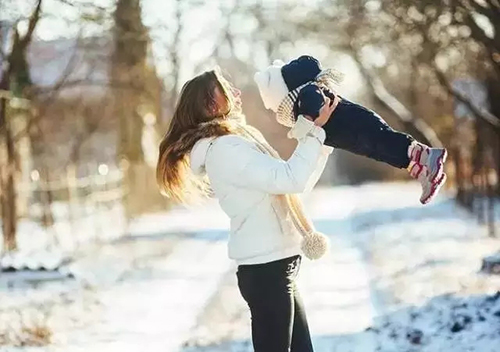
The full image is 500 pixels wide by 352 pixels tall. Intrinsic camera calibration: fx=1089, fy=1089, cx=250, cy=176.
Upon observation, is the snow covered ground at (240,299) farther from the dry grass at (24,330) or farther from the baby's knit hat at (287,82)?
the baby's knit hat at (287,82)

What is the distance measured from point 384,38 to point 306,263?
589 cm

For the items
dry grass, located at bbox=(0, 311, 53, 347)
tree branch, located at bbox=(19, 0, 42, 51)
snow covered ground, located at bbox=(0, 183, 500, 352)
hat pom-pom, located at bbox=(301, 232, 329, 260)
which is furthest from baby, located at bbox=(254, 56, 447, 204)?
tree branch, located at bbox=(19, 0, 42, 51)

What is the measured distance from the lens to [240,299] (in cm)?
1225

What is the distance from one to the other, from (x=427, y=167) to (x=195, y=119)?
1.03 meters

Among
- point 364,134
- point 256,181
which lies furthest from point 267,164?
point 364,134

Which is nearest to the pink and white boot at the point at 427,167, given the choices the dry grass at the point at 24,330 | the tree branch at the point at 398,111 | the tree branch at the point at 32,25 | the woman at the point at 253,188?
the woman at the point at 253,188

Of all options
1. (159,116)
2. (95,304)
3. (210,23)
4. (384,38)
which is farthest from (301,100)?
(159,116)

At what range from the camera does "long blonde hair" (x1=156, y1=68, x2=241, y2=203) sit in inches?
184

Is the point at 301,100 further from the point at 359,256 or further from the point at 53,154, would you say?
the point at 53,154

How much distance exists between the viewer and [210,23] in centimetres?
2791

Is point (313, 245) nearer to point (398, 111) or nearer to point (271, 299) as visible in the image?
point (271, 299)

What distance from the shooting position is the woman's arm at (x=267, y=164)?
14.7 feet

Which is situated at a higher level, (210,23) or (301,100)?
(210,23)

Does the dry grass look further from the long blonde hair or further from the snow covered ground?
the long blonde hair
